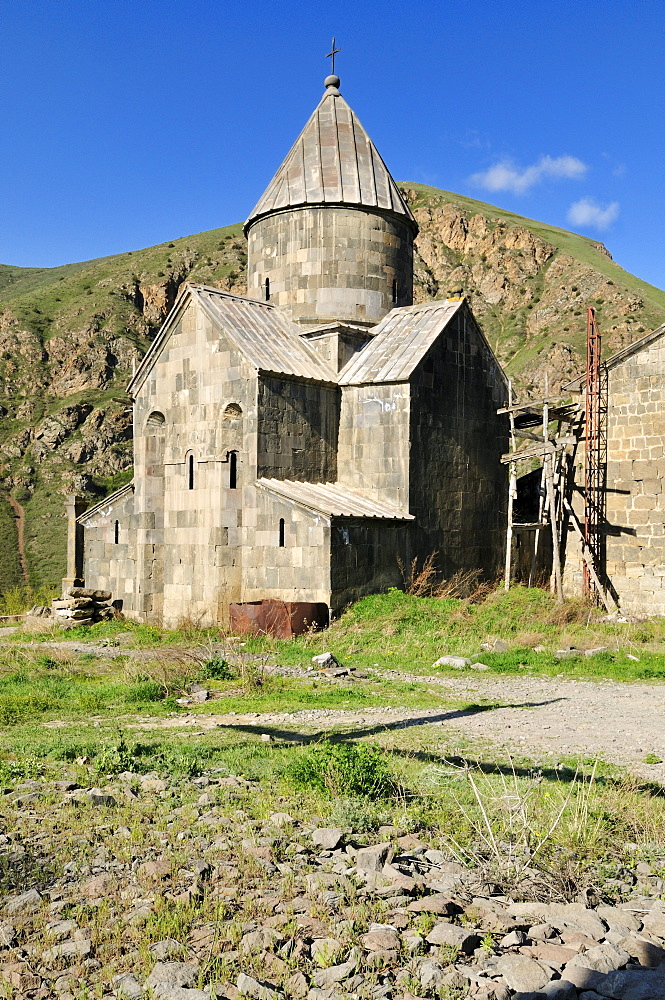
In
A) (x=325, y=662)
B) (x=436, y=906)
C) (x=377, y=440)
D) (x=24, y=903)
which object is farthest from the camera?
(x=377, y=440)

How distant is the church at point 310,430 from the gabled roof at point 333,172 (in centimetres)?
5

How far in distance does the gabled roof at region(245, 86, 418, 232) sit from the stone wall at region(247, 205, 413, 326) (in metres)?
0.26

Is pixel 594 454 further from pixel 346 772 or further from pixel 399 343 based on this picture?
pixel 346 772

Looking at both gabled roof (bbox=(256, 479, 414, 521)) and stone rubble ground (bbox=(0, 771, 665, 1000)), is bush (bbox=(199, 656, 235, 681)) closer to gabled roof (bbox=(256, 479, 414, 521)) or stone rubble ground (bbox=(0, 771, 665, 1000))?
gabled roof (bbox=(256, 479, 414, 521))

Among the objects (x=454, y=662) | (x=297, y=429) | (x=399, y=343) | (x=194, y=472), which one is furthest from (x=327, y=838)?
(x=399, y=343)

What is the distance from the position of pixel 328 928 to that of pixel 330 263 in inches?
672

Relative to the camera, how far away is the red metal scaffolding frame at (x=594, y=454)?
58.2 feet

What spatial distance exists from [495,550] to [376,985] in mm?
16413

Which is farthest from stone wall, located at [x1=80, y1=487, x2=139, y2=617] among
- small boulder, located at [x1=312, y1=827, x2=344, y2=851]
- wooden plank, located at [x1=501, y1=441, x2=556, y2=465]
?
small boulder, located at [x1=312, y1=827, x2=344, y2=851]

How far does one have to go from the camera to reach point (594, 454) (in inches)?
709

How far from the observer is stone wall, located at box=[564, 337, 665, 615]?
56.0ft

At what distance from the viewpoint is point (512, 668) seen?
11.7 metres

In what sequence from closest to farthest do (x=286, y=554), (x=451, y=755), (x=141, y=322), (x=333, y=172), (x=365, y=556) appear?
(x=451, y=755), (x=286, y=554), (x=365, y=556), (x=333, y=172), (x=141, y=322)

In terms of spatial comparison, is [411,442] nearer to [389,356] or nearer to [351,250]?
[389,356]
